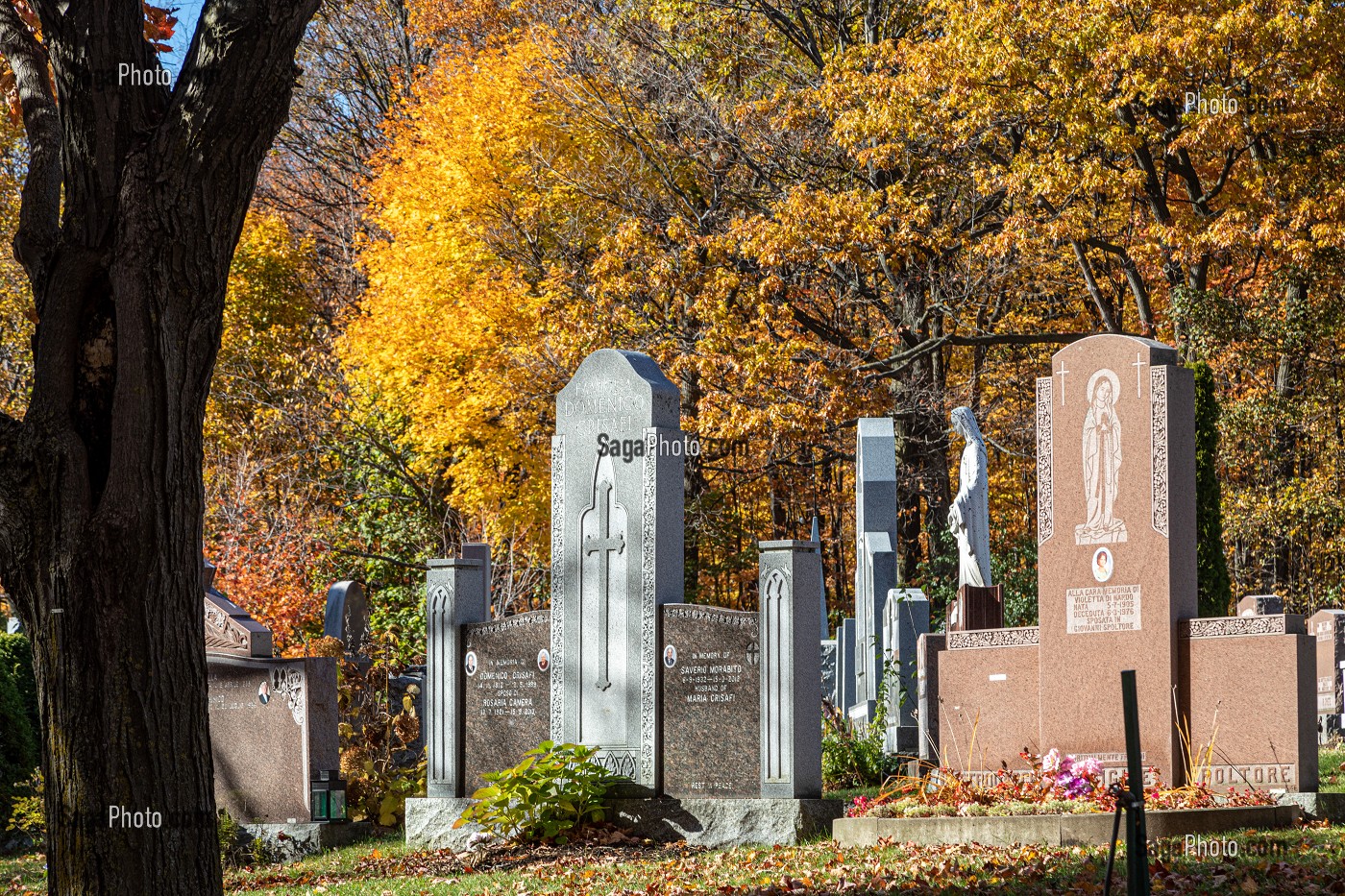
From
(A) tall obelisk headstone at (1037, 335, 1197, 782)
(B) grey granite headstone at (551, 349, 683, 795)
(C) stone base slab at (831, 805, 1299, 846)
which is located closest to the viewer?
(C) stone base slab at (831, 805, 1299, 846)

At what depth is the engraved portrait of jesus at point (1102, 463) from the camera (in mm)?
10422

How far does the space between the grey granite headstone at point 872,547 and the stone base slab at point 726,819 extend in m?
5.32

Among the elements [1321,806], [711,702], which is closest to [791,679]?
[711,702]

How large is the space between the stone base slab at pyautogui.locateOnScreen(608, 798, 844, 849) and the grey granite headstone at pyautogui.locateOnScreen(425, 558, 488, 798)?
1742mm

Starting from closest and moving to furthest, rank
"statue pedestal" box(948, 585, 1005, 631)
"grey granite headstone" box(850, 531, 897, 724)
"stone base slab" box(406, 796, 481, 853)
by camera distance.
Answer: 1. "stone base slab" box(406, 796, 481, 853)
2. "statue pedestal" box(948, 585, 1005, 631)
3. "grey granite headstone" box(850, 531, 897, 724)

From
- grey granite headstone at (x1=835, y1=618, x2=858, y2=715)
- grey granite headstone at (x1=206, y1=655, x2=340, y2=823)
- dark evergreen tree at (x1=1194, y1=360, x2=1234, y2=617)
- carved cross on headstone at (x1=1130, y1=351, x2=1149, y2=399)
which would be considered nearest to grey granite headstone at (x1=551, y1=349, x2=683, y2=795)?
grey granite headstone at (x1=206, y1=655, x2=340, y2=823)

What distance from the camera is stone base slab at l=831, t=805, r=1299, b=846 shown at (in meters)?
8.29

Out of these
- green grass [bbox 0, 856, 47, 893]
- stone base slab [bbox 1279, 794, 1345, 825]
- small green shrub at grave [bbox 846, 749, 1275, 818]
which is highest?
small green shrub at grave [bbox 846, 749, 1275, 818]

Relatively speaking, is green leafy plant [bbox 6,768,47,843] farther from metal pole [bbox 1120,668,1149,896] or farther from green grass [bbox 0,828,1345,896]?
metal pole [bbox 1120,668,1149,896]

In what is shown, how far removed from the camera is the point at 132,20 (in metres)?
5.95

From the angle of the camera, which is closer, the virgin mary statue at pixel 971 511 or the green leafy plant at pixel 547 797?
the green leafy plant at pixel 547 797

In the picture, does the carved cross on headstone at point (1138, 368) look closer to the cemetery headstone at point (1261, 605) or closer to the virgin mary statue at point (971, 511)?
the cemetery headstone at point (1261, 605)

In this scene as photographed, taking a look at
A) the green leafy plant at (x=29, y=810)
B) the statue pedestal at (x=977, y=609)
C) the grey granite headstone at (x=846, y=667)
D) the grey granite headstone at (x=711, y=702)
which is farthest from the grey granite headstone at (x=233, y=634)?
the grey granite headstone at (x=846, y=667)

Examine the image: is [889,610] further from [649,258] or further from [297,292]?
[297,292]
